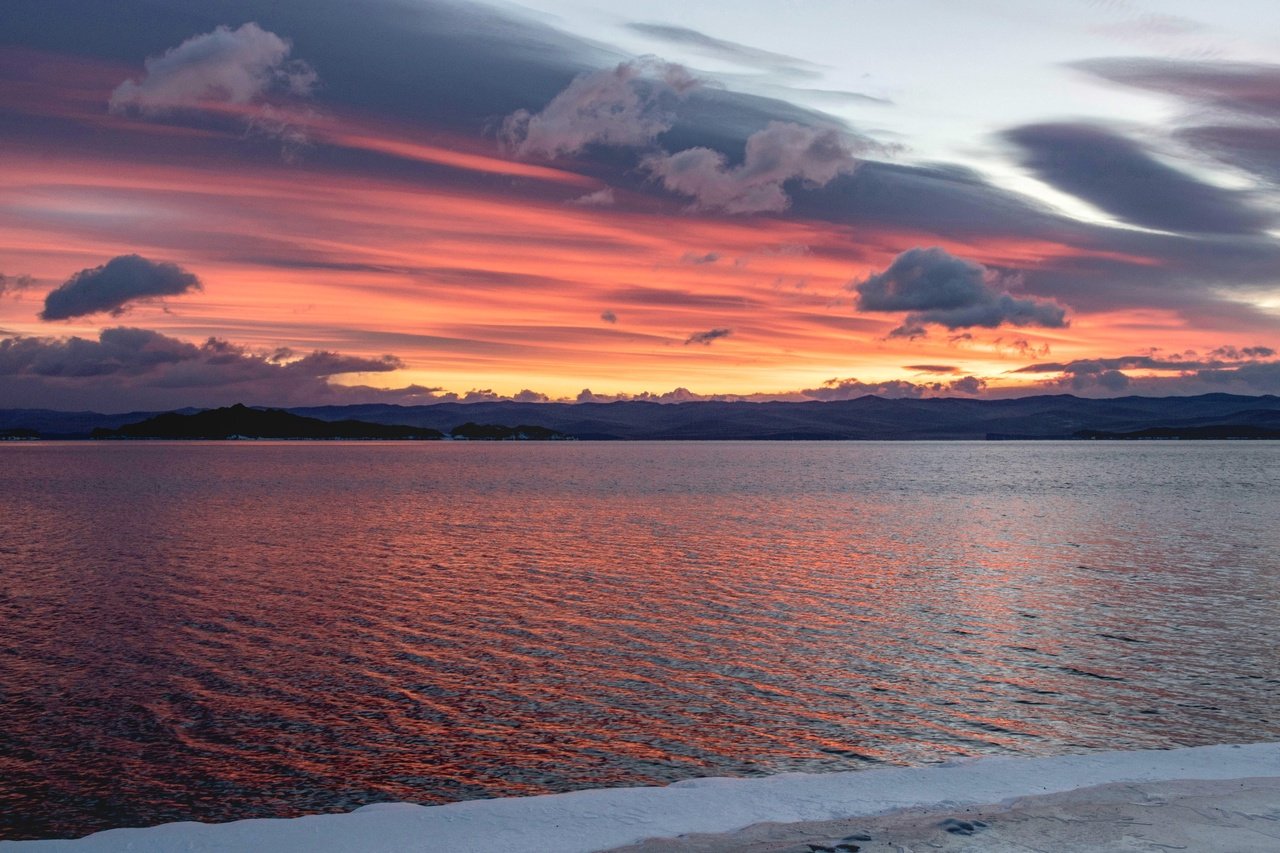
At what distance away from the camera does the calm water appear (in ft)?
63.7

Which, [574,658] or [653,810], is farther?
[574,658]

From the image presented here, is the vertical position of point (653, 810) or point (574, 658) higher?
point (653, 810)

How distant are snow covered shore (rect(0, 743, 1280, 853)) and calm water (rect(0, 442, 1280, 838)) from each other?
132 inches

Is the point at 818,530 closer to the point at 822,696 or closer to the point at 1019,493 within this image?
the point at 822,696

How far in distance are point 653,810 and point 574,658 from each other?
14586 millimetres

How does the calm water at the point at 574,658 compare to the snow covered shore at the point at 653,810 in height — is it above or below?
below

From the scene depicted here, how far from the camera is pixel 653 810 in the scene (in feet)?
46.4

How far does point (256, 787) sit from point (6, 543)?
55971 millimetres

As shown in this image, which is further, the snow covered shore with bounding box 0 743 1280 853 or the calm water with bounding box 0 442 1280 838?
the calm water with bounding box 0 442 1280 838

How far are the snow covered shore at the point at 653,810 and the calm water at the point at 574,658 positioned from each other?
3.36 meters

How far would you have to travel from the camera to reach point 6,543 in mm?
61500

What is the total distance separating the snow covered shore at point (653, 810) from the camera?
13156 millimetres

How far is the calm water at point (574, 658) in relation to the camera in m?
19.4

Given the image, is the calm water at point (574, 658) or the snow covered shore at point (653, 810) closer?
the snow covered shore at point (653, 810)
